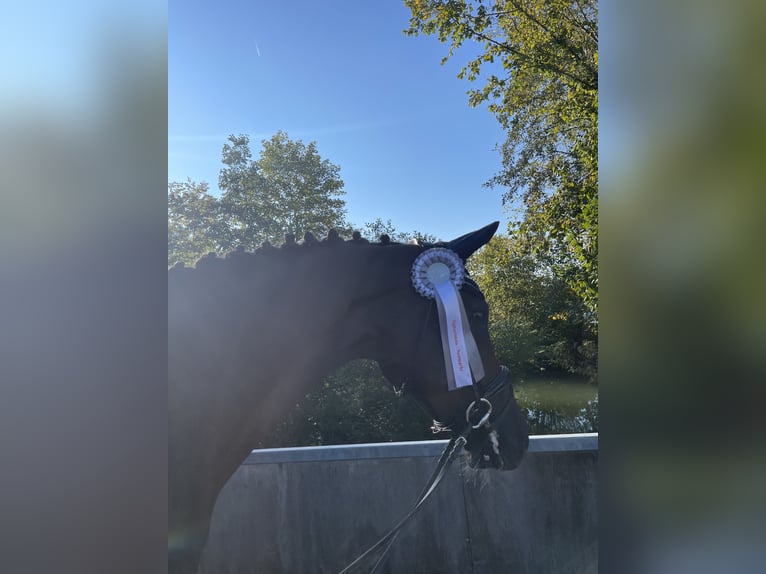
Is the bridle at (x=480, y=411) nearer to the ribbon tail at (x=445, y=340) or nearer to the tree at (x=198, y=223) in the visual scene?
the ribbon tail at (x=445, y=340)

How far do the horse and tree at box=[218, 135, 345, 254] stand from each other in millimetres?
3876

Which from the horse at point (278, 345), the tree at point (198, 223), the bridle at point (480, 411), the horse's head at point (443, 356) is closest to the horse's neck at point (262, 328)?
the horse at point (278, 345)

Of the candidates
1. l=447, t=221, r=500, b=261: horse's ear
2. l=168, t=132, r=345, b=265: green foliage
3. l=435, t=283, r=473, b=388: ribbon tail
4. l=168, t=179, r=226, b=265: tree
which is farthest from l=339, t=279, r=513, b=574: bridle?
l=168, t=132, r=345, b=265: green foliage

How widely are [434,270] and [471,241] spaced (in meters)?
0.29

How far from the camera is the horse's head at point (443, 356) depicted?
175 cm

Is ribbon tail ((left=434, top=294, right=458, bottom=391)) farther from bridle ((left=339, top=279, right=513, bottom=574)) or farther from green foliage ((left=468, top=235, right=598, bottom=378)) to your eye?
green foliage ((left=468, top=235, right=598, bottom=378))

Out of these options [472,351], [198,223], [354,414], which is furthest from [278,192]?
[472,351]

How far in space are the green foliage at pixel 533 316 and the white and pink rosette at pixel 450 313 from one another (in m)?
3.93

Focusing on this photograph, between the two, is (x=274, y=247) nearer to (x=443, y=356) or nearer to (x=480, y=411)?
(x=443, y=356)

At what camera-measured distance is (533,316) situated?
23.9ft

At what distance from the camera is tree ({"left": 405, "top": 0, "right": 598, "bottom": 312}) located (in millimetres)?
3514
